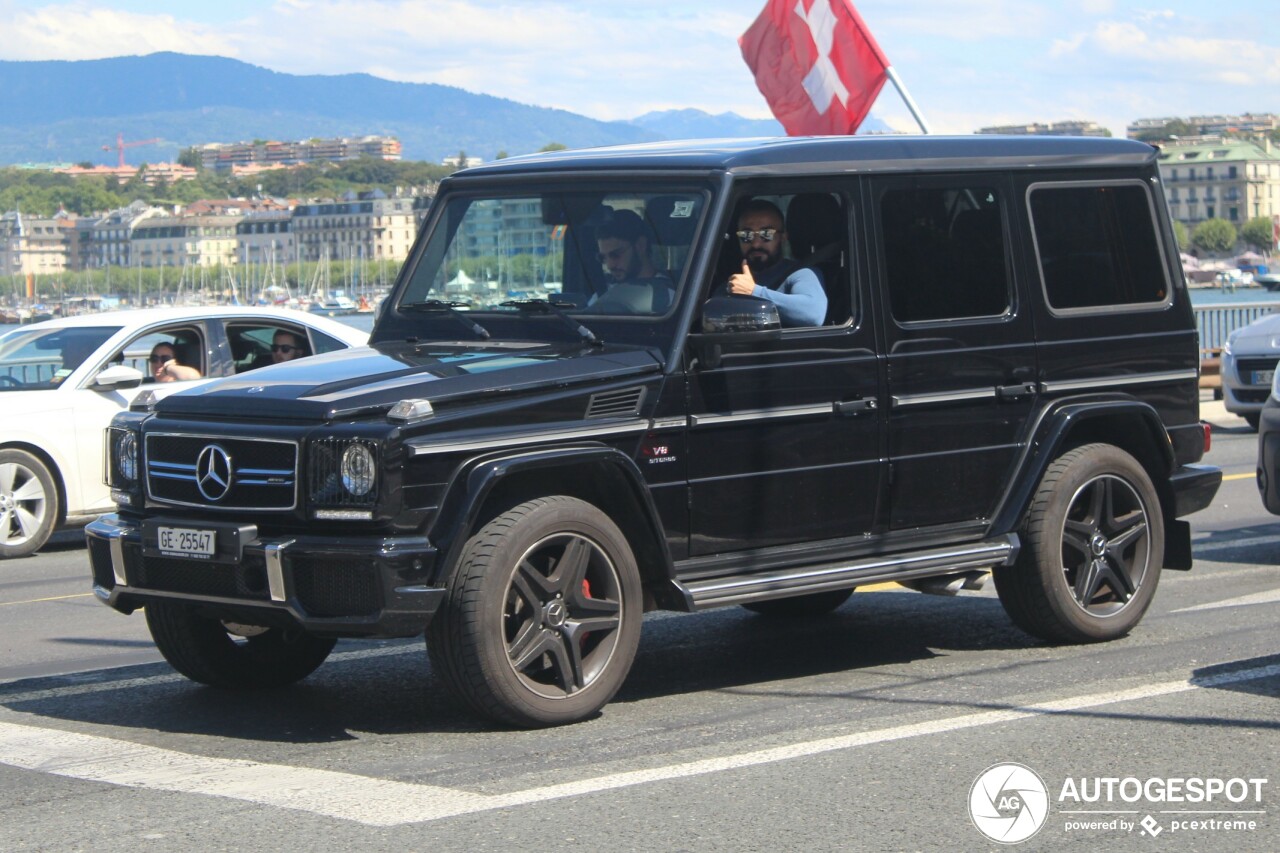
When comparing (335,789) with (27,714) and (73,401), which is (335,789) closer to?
(27,714)

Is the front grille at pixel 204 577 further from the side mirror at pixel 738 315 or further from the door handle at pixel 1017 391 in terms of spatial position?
the door handle at pixel 1017 391

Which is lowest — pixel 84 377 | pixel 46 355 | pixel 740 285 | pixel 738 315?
pixel 84 377

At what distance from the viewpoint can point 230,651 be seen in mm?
7238

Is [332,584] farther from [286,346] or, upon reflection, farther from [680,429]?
[286,346]

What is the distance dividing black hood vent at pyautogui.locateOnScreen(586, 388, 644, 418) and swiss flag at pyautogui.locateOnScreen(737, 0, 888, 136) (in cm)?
1542

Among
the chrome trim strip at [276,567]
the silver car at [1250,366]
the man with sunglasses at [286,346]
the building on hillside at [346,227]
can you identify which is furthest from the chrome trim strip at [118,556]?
the building on hillside at [346,227]

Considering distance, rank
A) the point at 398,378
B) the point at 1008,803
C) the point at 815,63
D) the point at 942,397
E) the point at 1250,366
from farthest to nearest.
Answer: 1. the point at 815,63
2. the point at 1250,366
3. the point at 942,397
4. the point at 398,378
5. the point at 1008,803

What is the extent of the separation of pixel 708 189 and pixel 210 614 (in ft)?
8.00

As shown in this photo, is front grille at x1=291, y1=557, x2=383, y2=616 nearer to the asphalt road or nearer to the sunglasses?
the asphalt road

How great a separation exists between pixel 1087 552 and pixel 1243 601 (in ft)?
5.35

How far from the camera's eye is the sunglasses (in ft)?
23.6

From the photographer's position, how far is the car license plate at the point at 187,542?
248 inches

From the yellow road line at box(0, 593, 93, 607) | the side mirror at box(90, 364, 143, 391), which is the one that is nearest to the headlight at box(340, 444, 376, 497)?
the yellow road line at box(0, 593, 93, 607)

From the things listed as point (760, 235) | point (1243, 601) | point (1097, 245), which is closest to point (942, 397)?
point (760, 235)
